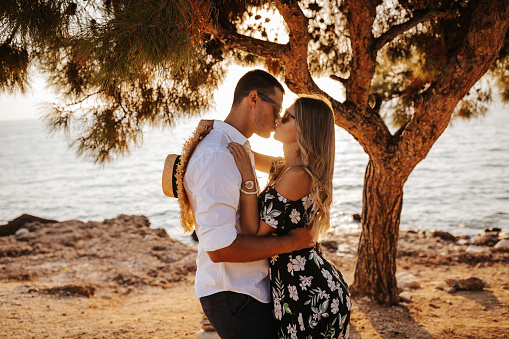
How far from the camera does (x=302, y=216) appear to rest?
211 cm

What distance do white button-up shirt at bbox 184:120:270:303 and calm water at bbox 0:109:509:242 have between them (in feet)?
4.89

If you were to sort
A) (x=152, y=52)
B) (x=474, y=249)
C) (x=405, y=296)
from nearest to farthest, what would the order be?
(x=152, y=52)
(x=405, y=296)
(x=474, y=249)

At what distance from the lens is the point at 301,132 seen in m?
2.17

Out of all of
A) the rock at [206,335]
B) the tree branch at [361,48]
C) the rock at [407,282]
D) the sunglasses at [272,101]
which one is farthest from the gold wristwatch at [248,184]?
the rock at [407,282]

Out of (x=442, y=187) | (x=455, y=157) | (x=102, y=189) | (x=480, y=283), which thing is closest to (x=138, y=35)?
(x=480, y=283)

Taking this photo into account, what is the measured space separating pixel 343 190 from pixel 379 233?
49.3ft

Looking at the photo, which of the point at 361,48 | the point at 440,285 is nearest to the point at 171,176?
the point at 361,48

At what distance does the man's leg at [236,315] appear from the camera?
1.93 m

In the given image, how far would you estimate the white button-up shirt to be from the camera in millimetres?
1771

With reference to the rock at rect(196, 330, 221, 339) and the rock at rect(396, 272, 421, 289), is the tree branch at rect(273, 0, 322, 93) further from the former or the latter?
the rock at rect(396, 272, 421, 289)

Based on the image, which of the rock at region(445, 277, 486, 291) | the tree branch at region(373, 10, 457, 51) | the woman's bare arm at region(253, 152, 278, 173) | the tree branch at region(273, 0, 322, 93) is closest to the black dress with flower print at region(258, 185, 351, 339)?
the woman's bare arm at region(253, 152, 278, 173)

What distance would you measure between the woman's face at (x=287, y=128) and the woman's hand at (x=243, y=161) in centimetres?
36

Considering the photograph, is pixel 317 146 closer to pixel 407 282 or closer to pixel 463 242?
pixel 407 282

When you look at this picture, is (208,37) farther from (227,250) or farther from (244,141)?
(227,250)
